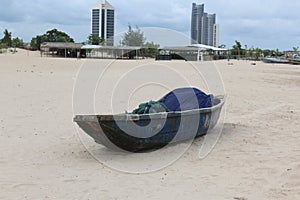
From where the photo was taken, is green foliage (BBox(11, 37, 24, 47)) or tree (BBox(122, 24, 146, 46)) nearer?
tree (BBox(122, 24, 146, 46))

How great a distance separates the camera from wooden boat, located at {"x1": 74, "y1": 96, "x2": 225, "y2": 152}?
6.22 m

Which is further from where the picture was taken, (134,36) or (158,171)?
(134,36)

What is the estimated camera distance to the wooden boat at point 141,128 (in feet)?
20.4

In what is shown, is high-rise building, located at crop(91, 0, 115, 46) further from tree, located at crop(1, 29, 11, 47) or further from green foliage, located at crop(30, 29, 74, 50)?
tree, located at crop(1, 29, 11, 47)

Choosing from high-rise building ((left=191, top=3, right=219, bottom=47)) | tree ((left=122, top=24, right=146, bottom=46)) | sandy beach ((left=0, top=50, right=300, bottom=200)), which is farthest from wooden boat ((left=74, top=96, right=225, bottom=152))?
high-rise building ((left=191, top=3, right=219, bottom=47))

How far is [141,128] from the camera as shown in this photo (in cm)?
655

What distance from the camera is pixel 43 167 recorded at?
6078 millimetres

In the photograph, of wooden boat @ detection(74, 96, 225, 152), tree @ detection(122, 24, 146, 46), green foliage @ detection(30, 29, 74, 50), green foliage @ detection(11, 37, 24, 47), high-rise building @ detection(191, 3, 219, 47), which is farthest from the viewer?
green foliage @ detection(11, 37, 24, 47)

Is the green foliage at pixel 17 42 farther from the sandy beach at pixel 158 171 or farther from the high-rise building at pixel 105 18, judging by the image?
the sandy beach at pixel 158 171

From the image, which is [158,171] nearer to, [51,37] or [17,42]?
[51,37]

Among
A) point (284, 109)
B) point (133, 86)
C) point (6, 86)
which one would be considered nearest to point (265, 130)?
point (284, 109)

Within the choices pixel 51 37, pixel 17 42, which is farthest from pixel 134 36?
pixel 17 42

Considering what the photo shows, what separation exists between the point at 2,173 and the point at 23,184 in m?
0.67

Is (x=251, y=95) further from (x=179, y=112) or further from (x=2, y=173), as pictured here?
(x=2, y=173)
